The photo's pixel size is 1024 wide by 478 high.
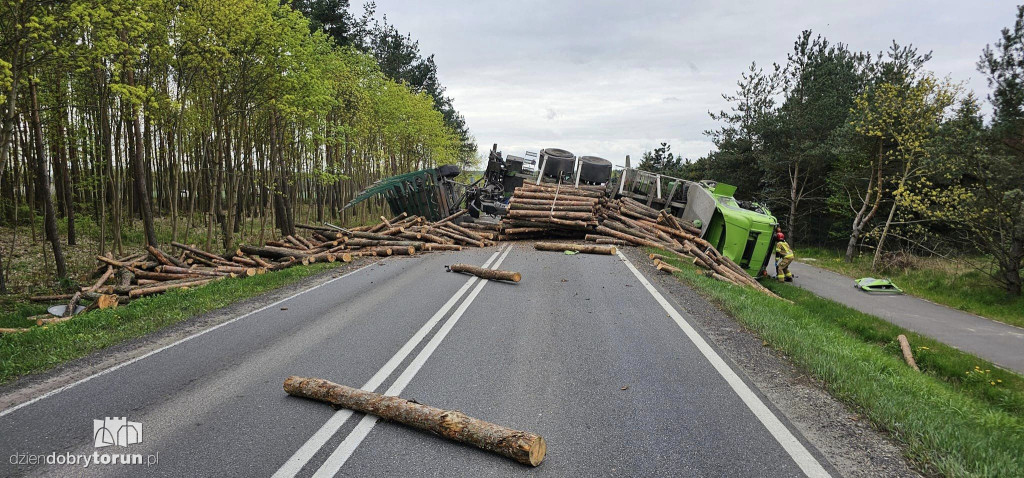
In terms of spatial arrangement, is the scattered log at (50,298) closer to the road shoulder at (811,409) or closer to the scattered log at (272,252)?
the scattered log at (272,252)

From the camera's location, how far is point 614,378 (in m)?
5.10

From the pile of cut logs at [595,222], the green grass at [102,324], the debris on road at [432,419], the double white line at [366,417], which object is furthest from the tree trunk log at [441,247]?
the debris on road at [432,419]

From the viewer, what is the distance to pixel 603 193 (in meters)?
19.6

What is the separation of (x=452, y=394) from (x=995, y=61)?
19228 mm

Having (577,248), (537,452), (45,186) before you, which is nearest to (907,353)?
(577,248)

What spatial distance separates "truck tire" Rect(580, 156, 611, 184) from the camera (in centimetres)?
2161

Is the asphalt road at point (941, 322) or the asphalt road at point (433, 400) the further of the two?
the asphalt road at point (941, 322)

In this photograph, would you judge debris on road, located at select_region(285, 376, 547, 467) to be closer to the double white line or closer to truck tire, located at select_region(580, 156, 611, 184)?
the double white line

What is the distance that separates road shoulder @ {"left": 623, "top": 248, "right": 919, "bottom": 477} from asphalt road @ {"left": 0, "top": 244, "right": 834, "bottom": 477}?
0.52 ft

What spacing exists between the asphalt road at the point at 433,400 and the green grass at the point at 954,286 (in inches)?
553

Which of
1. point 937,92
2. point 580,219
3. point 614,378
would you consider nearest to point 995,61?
point 937,92

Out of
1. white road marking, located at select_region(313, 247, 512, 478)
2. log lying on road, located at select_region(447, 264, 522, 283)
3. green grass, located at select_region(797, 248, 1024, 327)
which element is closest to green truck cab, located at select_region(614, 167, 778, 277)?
green grass, located at select_region(797, 248, 1024, 327)

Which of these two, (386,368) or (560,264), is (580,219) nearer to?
(560,264)

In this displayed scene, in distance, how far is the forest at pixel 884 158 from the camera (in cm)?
1569
